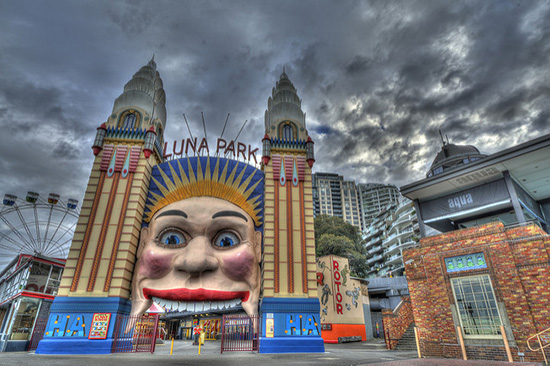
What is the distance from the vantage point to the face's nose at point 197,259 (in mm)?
15711

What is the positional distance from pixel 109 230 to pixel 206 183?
611 cm

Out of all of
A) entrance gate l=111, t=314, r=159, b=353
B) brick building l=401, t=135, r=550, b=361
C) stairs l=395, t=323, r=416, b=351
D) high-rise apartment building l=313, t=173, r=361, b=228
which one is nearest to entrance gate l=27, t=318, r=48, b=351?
entrance gate l=111, t=314, r=159, b=353

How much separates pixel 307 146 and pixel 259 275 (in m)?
9.13

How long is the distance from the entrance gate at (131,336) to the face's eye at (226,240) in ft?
15.7

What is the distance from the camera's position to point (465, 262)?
14.0 metres

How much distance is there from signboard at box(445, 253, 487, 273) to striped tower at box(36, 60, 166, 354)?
16.9 m

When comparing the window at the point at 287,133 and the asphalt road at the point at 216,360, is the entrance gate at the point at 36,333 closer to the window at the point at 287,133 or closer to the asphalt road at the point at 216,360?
the asphalt road at the point at 216,360

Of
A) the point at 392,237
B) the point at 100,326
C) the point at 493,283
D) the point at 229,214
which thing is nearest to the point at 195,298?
the point at 100,326

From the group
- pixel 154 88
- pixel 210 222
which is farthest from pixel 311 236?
pixel 154 88

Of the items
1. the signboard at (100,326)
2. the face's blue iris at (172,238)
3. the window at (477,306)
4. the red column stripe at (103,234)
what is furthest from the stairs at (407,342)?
the red column stripe at (103,234)

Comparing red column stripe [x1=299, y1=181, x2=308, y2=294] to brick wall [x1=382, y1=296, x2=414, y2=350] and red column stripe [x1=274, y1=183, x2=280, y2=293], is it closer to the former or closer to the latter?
red column stripe [x1=274, y1=183, x2=280, y2=293]

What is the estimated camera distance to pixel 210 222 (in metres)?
17.0

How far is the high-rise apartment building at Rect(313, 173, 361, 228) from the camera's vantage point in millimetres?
125125

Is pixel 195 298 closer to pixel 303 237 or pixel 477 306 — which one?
pixel 303 237
